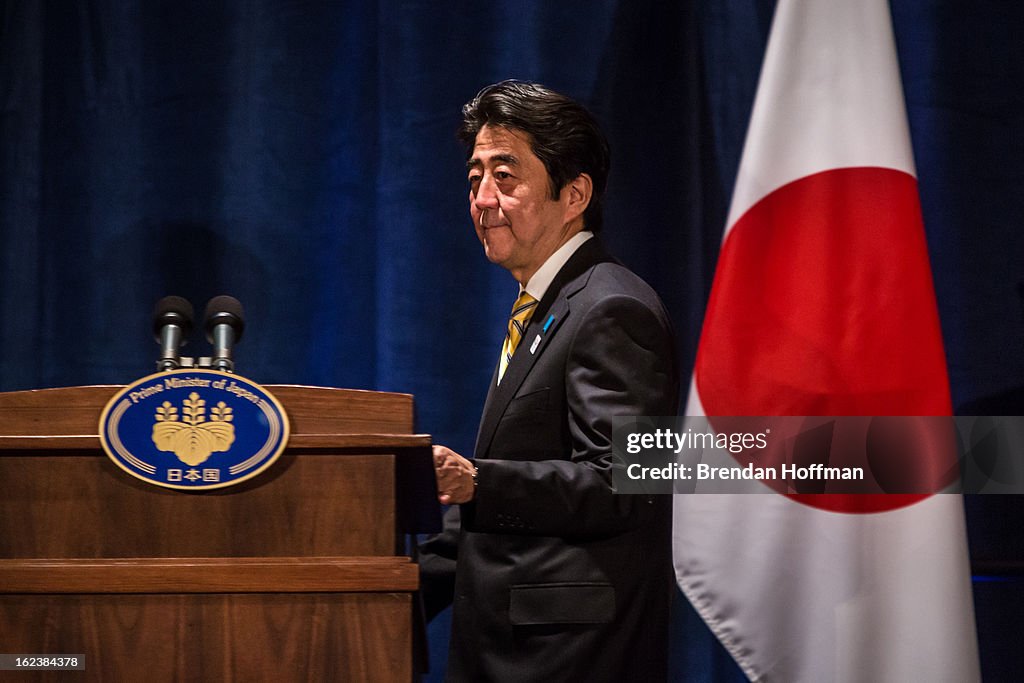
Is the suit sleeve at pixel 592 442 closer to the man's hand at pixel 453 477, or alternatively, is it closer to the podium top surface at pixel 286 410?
the man's hand at pixel 453 477

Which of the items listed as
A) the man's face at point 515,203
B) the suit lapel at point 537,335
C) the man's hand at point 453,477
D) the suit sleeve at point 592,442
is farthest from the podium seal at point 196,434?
the man's face at point 515,203

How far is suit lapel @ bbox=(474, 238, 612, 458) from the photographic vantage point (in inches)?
69.9

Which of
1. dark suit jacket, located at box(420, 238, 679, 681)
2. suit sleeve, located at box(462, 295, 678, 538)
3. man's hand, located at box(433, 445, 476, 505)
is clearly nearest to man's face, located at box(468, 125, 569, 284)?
dark suit jacket, located at box(420, 238, 679, 681)

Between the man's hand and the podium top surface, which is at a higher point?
the podium top surface

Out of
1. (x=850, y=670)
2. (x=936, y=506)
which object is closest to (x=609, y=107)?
(x=936, y=506)

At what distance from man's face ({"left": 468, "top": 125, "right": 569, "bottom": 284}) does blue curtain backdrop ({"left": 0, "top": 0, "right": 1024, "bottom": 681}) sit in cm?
74

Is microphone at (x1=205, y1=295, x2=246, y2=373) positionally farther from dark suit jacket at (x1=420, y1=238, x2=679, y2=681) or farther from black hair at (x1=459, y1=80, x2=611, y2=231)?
black hair at (x1=459, y1=80, x2=611, y2=231)

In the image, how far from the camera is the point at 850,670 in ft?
7.55

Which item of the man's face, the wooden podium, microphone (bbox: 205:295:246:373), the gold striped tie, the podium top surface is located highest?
the man's face

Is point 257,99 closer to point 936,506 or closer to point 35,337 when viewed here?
point 35,337

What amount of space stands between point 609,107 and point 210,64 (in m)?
1.02

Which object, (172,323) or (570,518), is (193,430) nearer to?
(172,323)

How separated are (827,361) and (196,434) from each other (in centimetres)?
152

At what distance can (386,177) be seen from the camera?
2709 mm
